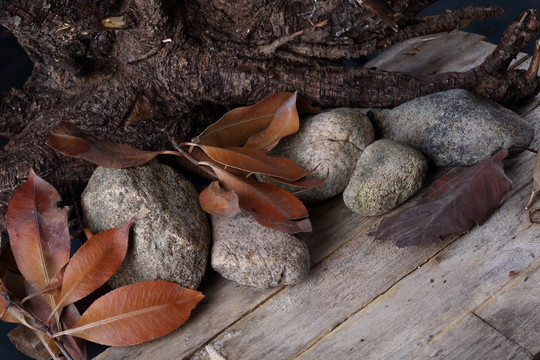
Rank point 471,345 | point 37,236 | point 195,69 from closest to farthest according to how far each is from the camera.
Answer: point 471,345
point 37,236
point 195,69

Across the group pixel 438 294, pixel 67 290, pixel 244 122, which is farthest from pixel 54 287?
pixel 438 294

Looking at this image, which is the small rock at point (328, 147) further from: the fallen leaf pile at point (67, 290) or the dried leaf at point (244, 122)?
the fallen leaf pile at point (67, 290)

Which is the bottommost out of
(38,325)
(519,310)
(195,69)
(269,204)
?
(38,325)

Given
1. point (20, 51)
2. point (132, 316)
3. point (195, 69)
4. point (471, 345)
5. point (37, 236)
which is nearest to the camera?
point (471, 345)

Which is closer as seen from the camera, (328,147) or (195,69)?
(328,147)

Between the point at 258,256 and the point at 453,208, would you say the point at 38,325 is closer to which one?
the point at 258,256

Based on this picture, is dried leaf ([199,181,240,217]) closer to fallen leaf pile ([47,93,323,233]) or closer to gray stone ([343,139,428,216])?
fallen leaf pile ([47,93,323,233])

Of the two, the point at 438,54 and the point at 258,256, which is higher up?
the point at 438,54
